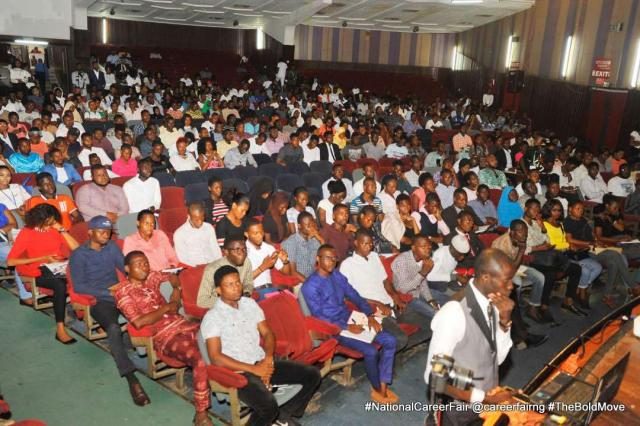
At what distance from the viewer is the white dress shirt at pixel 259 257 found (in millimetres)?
4812

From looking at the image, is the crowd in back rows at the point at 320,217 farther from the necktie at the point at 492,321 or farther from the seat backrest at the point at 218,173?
the seat backrest at the point at 218,173

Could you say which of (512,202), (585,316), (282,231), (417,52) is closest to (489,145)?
(512,202)

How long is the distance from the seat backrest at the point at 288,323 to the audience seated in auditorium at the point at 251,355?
0.23 metres

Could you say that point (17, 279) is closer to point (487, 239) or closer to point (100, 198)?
point (100, 198)

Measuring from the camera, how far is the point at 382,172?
8.84 m

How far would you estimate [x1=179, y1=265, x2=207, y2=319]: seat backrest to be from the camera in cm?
422

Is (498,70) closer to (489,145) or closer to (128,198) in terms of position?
(489,145)

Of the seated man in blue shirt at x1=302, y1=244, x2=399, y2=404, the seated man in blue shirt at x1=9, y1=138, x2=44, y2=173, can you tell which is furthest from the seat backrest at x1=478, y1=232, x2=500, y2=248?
the seated man in blue shirt at x1=9, y1=138, x2=44, y2=173

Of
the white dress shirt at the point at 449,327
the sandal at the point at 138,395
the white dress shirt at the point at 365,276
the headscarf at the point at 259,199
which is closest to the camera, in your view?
the white dress shirt at the point at 449,327

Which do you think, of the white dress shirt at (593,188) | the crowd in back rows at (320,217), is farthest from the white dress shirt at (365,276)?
the white dress shirt at (593,188)

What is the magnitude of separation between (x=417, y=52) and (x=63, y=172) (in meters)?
18.9

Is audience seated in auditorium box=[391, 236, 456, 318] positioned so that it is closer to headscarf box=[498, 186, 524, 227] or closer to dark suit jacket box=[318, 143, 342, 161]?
headscarf box=[498, 186, 524, 227]

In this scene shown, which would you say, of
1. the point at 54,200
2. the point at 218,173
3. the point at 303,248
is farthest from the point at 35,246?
the point at 218,173

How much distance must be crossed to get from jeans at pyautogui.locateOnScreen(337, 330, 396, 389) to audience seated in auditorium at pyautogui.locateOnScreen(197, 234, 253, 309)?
0.89 metres
